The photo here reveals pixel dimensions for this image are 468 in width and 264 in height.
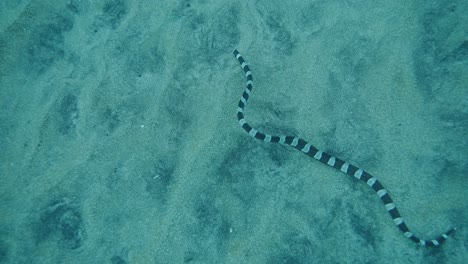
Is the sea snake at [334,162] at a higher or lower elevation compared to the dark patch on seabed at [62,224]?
lower

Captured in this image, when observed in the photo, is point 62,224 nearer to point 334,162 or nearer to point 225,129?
point 225,129

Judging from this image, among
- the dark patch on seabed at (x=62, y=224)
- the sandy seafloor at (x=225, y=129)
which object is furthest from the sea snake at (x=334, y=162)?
the dark patch on seabed at (x=62, y=224)

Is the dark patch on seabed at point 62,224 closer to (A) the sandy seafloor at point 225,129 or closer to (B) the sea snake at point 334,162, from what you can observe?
(A) the sandy seafloor at point 225,129

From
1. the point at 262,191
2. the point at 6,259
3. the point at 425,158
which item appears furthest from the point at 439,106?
the point at 6,259

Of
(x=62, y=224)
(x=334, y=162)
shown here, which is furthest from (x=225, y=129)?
(x=62, y=224)

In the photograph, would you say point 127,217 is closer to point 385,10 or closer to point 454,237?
point 454,237
